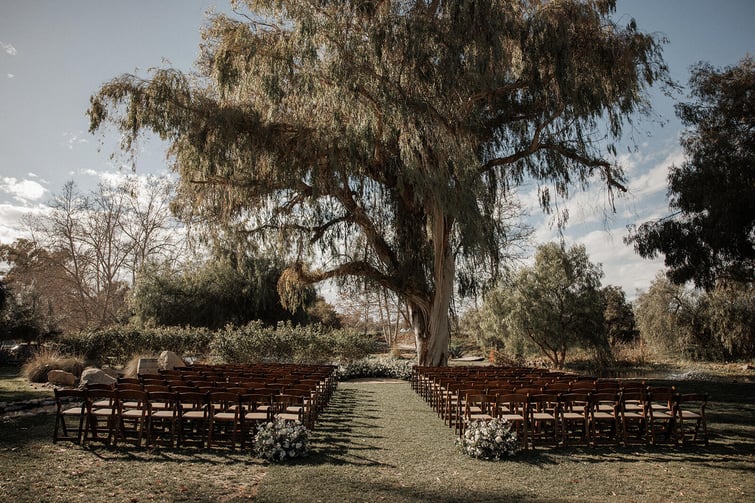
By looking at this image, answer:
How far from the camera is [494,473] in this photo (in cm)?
595

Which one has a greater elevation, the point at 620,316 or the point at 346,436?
the point at 620,316

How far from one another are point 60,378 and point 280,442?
1156cm

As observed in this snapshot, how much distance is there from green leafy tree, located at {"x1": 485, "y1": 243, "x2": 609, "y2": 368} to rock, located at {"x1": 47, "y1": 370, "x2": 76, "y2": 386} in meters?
17.2

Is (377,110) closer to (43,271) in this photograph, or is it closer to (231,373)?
(231,373)

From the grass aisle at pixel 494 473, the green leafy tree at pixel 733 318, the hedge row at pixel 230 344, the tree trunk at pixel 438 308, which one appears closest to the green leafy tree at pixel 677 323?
the green leafy tree at pixel 733 318

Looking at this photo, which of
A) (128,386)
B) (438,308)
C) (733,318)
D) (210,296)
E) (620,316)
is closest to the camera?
(128,386)

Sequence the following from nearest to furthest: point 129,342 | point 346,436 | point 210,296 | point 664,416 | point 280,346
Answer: point 664,416 → point 346,436 → point 129,342 → point 280,346 → point 210,296

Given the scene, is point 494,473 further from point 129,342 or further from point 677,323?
point 677,323

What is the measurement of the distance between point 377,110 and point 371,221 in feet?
13.2

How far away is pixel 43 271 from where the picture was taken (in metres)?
34.9

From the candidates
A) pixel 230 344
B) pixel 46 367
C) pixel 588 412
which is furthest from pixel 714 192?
pixel 46 367

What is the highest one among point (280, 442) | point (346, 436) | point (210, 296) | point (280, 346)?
point (210, 296)

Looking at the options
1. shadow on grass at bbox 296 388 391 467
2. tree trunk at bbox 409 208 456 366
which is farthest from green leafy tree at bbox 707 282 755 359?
shadow on grass at bbox 296 388 391 467

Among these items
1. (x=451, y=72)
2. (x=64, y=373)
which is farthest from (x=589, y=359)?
(x=64, y=373)
